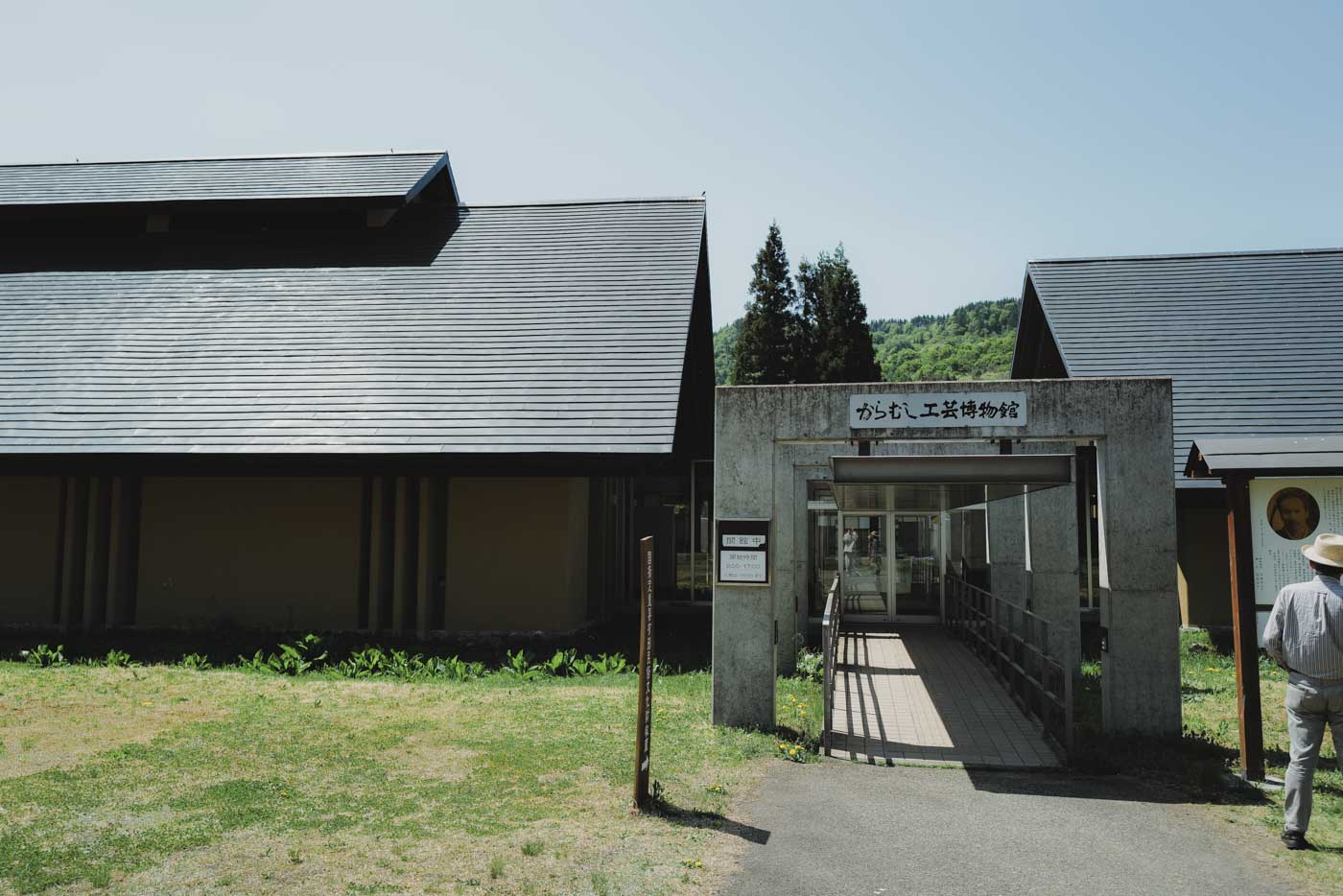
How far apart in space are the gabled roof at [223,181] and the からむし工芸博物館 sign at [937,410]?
41.9 ft

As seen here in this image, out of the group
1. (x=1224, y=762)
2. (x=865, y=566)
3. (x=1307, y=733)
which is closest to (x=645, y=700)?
(x=1307, y=733)

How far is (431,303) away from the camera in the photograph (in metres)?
16.6

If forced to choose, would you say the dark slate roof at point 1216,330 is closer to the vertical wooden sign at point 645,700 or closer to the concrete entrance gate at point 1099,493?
the concrete entrance gate at point 1099,493

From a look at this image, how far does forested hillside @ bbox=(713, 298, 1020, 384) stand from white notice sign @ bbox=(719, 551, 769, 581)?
1902 inches

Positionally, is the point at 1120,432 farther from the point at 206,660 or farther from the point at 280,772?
the point at 206,660

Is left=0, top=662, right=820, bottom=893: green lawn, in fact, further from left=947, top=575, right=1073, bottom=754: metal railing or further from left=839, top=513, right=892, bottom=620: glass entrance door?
left=839, top=513, right=892, bottom=620: glass entrance door

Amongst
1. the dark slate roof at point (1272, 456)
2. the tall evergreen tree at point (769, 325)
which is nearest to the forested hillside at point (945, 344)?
the tall evergreen tree at point (769, 325)

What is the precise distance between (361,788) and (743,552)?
390 cm

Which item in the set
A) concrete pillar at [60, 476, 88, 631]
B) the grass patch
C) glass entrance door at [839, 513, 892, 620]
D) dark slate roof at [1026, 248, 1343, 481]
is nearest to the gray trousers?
the grass patch

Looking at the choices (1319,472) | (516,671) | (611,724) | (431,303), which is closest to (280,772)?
(611,724)

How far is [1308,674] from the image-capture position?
5980mm

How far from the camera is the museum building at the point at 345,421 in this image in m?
13.6

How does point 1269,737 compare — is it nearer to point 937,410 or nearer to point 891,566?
point 937,410

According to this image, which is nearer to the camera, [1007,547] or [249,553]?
[1007,547]
